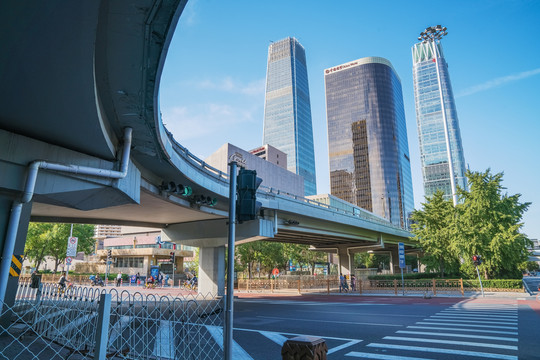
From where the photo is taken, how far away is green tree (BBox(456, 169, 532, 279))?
30.5 metres

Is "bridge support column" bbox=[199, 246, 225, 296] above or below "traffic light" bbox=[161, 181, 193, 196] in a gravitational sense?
below

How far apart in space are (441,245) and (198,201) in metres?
29.3

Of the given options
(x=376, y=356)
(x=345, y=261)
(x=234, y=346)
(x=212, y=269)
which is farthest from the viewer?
(x=345, y=261)

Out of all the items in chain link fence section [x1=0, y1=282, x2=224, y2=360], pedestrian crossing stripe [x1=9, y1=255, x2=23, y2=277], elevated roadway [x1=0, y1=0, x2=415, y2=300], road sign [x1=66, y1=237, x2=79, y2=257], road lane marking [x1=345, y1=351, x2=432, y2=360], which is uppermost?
elevated roadway [x1=0, y1=0, x2=415, y2=300]

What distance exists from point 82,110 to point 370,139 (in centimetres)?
16230

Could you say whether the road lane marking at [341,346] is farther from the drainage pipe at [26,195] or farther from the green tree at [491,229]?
the green tree at [491,229]

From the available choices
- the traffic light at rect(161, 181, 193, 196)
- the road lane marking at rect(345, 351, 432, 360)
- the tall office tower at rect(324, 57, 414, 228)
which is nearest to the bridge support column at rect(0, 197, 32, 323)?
the traffic light at rect(161, 181, 193, 196)

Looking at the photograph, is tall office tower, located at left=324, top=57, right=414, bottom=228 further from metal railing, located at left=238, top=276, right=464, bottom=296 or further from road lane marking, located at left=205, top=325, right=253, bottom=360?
road lane marking, located at left=205, top=325, right=253, bottom=360

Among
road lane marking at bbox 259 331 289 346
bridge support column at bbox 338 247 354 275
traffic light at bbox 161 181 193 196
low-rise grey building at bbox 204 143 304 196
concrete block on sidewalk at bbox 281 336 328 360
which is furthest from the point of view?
low-rise grey building at bbox 204 143 304 196

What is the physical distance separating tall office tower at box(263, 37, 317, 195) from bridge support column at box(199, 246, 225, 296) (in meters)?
139

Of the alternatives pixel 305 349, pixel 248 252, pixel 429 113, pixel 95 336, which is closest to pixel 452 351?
pixel 305 349

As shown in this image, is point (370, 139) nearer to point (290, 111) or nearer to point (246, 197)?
point (290, 111)

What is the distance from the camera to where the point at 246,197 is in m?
5.52

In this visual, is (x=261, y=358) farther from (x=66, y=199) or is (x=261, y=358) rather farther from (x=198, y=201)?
(x=198, y=201)
